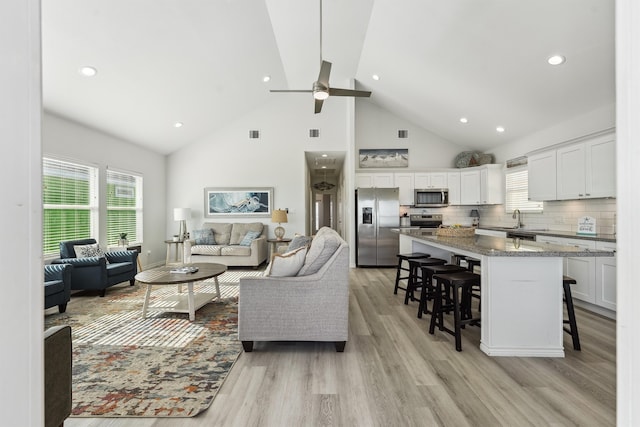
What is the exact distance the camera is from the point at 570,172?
163 inches

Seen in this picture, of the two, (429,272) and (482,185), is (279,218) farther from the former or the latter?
(482,185)

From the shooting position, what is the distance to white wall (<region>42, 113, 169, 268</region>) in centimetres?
438

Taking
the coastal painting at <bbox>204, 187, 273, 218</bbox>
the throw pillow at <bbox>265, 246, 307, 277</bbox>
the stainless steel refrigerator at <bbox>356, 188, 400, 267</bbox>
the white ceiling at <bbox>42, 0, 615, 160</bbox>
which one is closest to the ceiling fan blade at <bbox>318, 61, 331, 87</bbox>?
the white ceiling at <bbox>42, 0, 615, 160</bbox>

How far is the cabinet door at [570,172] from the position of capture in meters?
3.97

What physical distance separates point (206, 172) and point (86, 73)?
338cm

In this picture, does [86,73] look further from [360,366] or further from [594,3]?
[594,3]

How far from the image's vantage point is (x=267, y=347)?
2645mm

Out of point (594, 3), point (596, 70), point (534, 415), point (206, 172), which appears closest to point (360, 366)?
point (534, 415)

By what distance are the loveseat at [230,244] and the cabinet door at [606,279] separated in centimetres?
516

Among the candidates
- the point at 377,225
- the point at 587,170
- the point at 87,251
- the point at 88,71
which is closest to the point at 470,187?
the point at 377,225

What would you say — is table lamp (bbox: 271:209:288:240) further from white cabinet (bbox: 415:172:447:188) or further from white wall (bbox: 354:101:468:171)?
white cabinet (bbox: 415:172:447:188)

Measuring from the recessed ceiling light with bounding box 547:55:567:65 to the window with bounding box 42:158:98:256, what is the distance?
21.3ft

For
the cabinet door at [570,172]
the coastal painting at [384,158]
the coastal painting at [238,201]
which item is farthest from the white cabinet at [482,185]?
the coastal painting at [238,201]

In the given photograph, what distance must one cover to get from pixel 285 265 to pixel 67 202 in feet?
13.3
